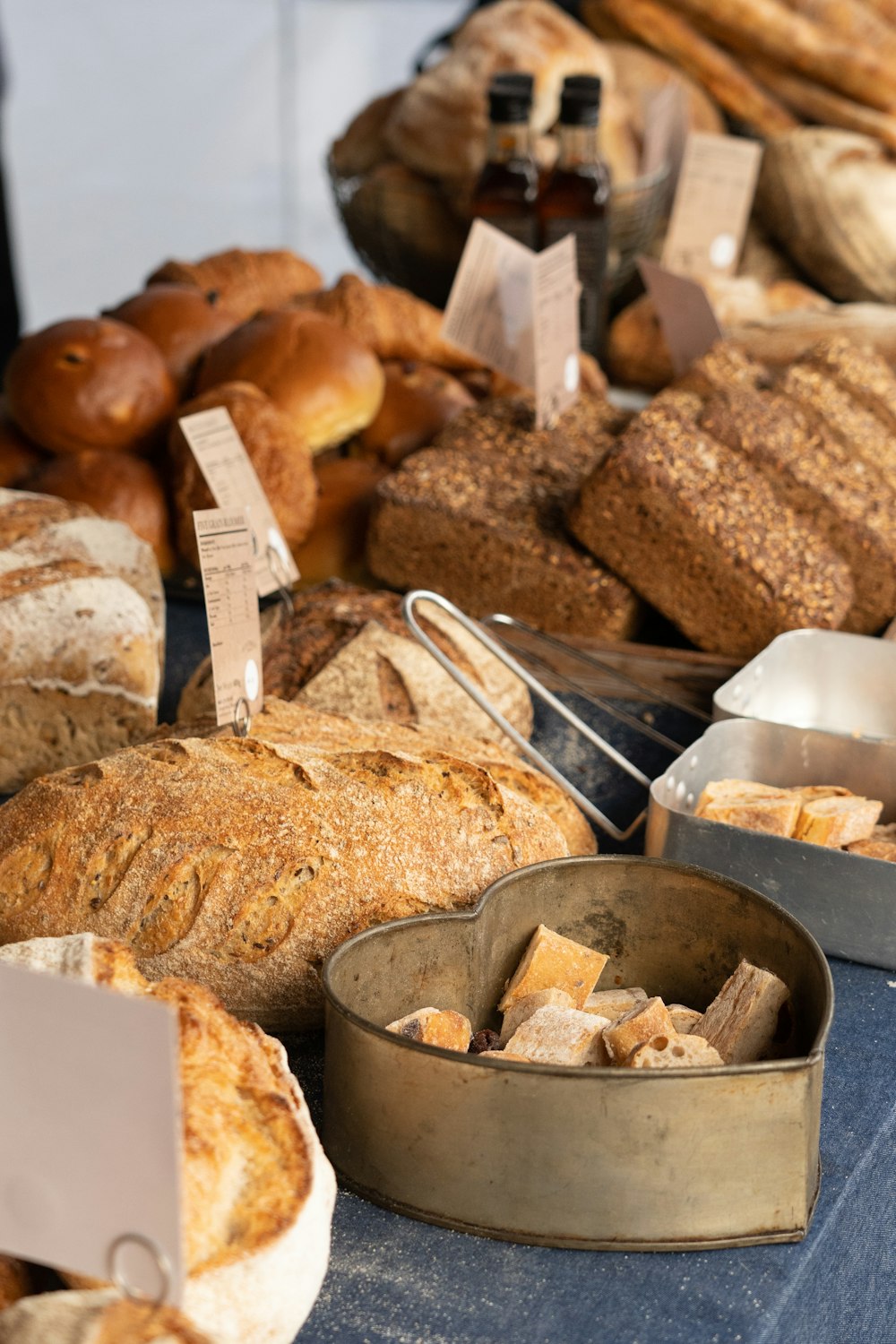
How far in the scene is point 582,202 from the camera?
247 centimetres

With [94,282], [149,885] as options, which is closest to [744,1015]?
[149,885]

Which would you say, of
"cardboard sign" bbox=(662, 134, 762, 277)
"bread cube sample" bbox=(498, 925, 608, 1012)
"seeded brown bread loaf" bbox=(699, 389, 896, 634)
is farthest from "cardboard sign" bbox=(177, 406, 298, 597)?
"cardboard sign" bbox=(662, 134, 762, 277)

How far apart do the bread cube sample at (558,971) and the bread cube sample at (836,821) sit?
339 mm

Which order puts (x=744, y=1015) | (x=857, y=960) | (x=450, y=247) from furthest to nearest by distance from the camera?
(x=450, y=247)
(x=857, y=960)
(x=744, y=1015)

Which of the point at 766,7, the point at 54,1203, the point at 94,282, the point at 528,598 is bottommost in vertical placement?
the point at 94,282

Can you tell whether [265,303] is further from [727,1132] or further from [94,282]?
[94,282]

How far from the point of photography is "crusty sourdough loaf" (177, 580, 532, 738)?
1564 millimetres

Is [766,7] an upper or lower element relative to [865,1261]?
upper

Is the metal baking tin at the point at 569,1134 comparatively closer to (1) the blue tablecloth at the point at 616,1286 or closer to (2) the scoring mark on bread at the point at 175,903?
(1) the blue tablecloth at the point at 616,1286

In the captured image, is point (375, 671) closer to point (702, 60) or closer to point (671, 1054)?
point (671, 1054)

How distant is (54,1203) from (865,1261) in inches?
25.5

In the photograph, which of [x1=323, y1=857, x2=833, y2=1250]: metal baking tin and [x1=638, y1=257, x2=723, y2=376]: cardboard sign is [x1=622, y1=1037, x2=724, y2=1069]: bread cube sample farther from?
[x1=638, y1=257, x2=723, y2=376]: cardboard sign

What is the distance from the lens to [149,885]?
42.8 inches

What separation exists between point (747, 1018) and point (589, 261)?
A: 185 centimetres
